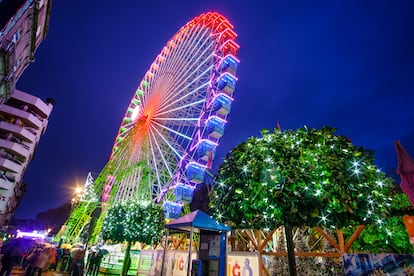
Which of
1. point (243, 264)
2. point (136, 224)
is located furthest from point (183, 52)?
point (243, 264)

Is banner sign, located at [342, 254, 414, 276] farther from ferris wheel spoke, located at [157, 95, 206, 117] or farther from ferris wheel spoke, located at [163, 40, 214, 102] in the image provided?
ferris wheel spoke, located at [163, 40, 214, 102]

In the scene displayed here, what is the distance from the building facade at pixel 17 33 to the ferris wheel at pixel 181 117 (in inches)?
399

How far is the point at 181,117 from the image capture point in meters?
20.8

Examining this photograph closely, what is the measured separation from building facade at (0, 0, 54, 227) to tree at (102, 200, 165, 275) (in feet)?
40.7

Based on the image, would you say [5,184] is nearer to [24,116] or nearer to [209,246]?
[24,116]

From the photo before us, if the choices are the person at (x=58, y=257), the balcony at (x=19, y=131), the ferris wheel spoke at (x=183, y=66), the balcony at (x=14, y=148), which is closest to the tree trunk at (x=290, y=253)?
the person at (x=58, y=257)

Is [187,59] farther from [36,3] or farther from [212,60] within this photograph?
[36,3]

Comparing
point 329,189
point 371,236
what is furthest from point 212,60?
point 329,189

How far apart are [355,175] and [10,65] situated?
21.3m

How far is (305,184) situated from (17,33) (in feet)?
68.7

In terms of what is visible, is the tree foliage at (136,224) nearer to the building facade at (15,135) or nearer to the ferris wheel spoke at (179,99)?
the ferris wheel spoke at (179,99)

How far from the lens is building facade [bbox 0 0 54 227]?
17.1 metres

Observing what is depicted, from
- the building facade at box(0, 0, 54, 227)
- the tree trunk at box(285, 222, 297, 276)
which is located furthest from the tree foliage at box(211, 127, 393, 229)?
the building facade at box(0, 0, 54, 227)

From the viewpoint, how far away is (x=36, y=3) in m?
17.4
